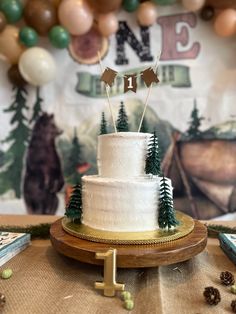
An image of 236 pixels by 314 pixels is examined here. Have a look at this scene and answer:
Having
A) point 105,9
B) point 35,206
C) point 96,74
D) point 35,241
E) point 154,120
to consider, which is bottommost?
point 35,206

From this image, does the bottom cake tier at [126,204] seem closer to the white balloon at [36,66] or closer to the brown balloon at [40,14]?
the white balloon at [36,66]

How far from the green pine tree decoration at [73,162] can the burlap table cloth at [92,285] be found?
1139 millimetres

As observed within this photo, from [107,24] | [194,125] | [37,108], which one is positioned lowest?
[194,125]

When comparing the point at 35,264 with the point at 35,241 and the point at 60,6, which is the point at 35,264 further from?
the point at 60,6

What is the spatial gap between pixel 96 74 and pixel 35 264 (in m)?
1.48

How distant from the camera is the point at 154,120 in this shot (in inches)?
85.0

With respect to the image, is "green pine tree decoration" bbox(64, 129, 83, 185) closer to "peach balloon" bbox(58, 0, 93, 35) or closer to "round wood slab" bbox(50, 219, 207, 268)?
"peach balloon" bbox(58, 0, 93, 35)

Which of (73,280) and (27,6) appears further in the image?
(27,6)

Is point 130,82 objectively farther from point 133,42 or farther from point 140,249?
point 133,42

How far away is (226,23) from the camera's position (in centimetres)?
194

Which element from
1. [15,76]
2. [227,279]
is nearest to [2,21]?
[15,76]

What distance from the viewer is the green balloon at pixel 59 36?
197 cm

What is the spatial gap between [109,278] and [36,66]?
1.48 metres

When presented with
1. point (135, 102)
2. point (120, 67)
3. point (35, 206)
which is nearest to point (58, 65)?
point (120, 67)
